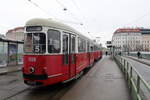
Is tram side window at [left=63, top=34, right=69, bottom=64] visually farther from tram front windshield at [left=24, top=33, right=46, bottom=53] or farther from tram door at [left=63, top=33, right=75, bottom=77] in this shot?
tram front windshield at [left=24, top=33, right=46, bottom=53]

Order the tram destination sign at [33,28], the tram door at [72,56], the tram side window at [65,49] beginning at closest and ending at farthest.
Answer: the tram destination sign at [33,28] → the tram side window at [65,49] → the tram door at [72,56]

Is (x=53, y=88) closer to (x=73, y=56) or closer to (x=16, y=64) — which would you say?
(x=73, y=56)

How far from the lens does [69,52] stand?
741 centimetres

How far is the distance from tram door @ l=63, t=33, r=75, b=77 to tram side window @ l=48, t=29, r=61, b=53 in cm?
45

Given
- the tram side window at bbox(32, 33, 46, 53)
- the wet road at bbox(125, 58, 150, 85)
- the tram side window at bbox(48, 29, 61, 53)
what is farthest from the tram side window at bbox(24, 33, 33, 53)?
the wet road at bbox(125, 58, 150, 85)

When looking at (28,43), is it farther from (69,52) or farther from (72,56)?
(72,56)

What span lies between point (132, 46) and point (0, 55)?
10016 cm

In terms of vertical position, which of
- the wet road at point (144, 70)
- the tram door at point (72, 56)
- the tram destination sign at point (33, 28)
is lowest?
the wet road at point (144, 70)

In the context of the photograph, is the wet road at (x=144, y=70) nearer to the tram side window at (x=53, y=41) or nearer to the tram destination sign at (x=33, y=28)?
the tram side window at (x=53, y=41)

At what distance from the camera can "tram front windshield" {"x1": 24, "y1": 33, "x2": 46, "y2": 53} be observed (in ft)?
20.0

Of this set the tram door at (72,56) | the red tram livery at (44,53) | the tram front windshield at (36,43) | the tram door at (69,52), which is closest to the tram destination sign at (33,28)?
the red tram livery at (44,53)

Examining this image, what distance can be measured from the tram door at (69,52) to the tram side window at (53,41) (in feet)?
1.48

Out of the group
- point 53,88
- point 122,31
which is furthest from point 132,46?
point 53,88

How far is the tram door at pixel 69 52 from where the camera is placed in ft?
23.0
